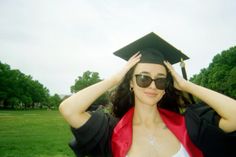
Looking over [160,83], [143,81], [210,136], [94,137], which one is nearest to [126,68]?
[143,81]

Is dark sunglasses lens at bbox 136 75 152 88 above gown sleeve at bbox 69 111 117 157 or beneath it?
above

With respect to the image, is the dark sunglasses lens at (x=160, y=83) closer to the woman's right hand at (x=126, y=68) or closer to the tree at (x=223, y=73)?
the woman's right hand at (x=126, y=68)

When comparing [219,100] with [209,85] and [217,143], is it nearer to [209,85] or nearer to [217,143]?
[217,143]

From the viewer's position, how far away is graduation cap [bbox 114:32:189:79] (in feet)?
13.5

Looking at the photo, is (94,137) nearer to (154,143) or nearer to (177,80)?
(154,143)

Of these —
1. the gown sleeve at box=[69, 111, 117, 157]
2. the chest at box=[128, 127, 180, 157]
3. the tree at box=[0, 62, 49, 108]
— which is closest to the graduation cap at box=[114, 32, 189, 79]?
the chest at box=[128, 127, 180, 157]

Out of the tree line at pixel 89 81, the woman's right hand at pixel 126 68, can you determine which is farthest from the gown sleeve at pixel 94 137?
the tree line at pixel 89 81

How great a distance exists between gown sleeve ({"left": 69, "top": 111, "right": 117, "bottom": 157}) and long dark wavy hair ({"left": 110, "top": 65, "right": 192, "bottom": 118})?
1.93 ft

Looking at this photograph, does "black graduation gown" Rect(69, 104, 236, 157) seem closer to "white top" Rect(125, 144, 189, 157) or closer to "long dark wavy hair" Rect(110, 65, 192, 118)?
"white top" Rect(125, 144, 189, 157)

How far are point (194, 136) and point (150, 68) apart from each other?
2.84 feet

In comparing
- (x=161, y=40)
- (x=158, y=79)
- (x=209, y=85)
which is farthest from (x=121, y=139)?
(x=209, y=85)

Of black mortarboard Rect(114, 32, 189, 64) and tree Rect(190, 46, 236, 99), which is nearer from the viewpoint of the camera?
black mortarboard Rect(114, 32, 189, 64)

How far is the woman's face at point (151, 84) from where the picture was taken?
3619 millimetres

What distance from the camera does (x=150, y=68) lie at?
3756 mm
